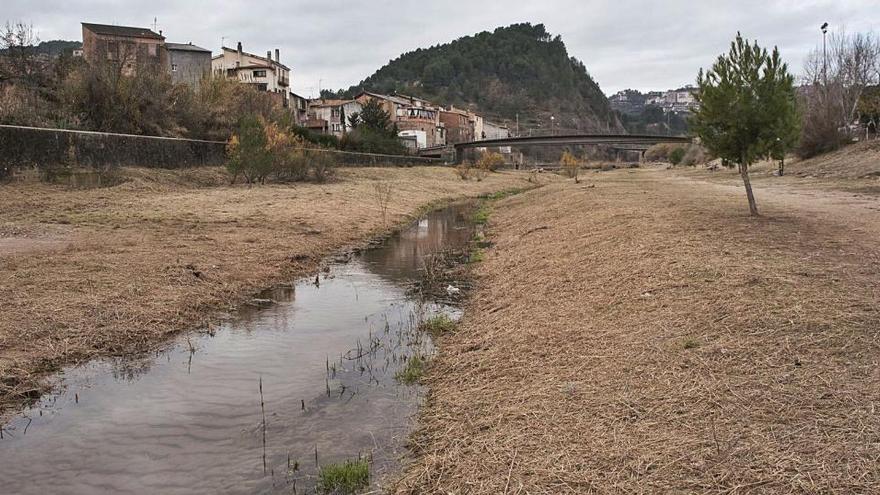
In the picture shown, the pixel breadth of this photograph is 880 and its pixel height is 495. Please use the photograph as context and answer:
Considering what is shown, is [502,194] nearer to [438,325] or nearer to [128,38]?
[438,325]

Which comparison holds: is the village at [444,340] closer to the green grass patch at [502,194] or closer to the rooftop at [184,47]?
the green grass patch at [502,194]

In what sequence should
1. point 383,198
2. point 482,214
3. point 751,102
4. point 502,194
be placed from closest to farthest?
point 751,102 → point 482,214 → point 383,198 → point 502,194

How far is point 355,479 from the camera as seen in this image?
16.8ft

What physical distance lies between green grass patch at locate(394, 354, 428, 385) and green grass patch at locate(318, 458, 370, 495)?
2.35 metres

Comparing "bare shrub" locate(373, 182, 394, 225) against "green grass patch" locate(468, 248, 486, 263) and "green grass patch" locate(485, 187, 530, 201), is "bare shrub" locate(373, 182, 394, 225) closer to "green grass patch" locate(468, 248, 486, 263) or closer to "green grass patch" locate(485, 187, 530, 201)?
"green grass patch" locate(468, 248, 486, 263)

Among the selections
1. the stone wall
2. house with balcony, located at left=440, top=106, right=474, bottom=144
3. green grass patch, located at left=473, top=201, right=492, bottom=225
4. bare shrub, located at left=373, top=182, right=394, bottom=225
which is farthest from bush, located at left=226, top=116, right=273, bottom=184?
house with balcony, located at left=440, top=106, right=474, bottom=144

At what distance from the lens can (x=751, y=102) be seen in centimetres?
1519

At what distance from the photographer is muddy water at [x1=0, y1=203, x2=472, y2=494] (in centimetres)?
530

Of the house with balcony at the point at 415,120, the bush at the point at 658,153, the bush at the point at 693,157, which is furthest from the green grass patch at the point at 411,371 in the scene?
the bush at the point at 658,153

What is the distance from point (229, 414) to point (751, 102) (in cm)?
1381

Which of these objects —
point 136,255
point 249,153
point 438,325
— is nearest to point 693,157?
point 249,153

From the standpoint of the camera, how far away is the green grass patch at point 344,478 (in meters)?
5.05

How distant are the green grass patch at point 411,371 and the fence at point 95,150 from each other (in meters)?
17.4

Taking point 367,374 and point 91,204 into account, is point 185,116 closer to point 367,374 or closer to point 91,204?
point 91,204
